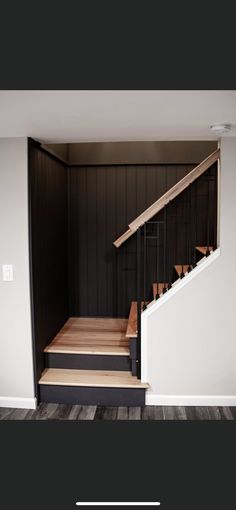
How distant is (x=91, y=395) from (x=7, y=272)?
4.28 ft

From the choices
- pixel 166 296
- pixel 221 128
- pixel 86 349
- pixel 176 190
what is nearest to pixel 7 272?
pixel 86 349

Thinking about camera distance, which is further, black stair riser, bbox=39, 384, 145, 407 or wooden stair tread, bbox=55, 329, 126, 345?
wooden stair tread, bbox=55, 329, 126, 345

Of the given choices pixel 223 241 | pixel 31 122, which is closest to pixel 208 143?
pixel 223 241

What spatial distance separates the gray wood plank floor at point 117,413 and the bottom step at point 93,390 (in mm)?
55

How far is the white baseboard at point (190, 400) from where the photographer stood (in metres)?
3.47

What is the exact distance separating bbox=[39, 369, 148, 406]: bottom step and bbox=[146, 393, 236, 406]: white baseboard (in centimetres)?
11

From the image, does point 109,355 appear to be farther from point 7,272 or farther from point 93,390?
point 7,272

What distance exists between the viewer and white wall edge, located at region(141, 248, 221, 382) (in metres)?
3.38

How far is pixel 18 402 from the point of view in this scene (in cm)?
350

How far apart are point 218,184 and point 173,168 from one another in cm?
133

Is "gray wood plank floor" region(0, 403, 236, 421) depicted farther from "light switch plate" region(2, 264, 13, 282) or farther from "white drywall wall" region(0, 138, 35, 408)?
"light switch plate" region(2, 264, 13, 282)

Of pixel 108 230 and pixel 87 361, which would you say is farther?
pixel 108 230

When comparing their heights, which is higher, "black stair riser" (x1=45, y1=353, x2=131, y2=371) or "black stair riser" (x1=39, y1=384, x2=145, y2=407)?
"black stair riser" (x1=45, y1=353, x2=131, y2=371)
